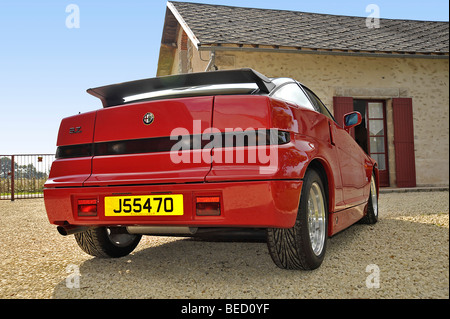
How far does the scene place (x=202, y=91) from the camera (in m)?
2.65

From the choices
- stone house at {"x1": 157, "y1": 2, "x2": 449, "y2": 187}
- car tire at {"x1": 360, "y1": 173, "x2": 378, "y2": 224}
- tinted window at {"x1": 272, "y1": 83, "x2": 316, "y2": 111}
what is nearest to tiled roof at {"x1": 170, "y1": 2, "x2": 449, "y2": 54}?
stone house at {"x1": 157, "y1": 2, "x2": 449, "y2": 187}

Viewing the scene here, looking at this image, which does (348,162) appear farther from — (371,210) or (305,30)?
(305,30)

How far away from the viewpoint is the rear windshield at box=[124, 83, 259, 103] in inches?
101

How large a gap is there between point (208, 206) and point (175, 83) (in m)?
1.05

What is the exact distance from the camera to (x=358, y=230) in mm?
4328

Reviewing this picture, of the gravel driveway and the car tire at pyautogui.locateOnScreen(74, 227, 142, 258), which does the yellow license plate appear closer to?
the gravel driveway

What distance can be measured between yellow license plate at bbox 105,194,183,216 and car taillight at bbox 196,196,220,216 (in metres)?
0.11

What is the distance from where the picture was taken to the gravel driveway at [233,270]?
2.34 metres

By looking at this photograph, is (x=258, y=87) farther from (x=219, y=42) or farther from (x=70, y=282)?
(x=219, y=42)

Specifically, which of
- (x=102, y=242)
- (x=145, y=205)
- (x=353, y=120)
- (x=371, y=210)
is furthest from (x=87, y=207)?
(x=371, y=210)

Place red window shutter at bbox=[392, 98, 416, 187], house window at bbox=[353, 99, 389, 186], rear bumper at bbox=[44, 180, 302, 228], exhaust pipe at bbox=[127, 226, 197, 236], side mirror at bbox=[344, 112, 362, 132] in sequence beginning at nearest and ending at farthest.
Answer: rear bumper at bbox=[44, 180, 302, 228]
exhaust pipe at bbox=[127, 226, 197, 236]
side mirror at bbox=[344, 112, 362, 132]
red window shutter at bbox=[392, 98, 416, 187]
house window at bbox=[353, 99, 389, 186]

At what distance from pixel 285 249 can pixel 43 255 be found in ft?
8.18

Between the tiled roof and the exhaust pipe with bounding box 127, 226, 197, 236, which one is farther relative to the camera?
the tiled roof
